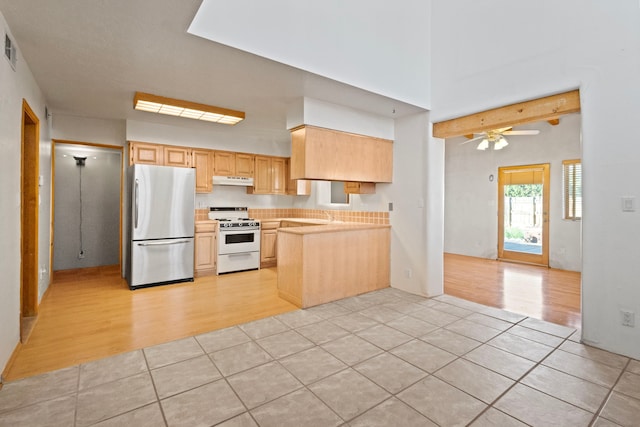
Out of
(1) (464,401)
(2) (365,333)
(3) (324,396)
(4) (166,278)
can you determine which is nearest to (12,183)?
(4) (166,278)

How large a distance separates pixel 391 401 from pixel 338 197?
4.38 meters

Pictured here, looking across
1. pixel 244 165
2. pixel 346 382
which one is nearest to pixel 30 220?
pixel 244 165

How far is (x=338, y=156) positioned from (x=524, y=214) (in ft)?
15.8

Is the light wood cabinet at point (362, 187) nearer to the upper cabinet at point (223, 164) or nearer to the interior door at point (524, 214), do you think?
the upper cabinet at point (223, 164)

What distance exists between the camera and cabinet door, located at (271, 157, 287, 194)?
22.0 feet

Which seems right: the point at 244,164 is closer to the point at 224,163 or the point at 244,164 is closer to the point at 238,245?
the point at 224,163

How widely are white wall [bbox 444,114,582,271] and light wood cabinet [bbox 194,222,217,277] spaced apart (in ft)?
18.6

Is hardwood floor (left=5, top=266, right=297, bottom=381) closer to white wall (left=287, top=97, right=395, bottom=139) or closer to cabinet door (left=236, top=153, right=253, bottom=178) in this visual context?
cabinet door (left=236, top=153, right=253, bottom=178)

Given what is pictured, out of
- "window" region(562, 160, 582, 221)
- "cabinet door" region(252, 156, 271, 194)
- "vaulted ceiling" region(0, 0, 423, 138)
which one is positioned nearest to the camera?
"vaulted ceiling" region(0, 0, 423, 138)

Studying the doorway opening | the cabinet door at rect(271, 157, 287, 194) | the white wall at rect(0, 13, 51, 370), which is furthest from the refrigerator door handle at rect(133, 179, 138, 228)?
the cabinet door at rect(271, 157, 287, 194)

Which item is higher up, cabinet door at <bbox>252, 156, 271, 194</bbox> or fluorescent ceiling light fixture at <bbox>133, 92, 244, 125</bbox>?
fluorescent ceiling light fixture at <bbox>133, 92, 244, 125</bbox>

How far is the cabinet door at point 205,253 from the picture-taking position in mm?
5359

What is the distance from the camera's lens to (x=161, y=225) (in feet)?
15.9

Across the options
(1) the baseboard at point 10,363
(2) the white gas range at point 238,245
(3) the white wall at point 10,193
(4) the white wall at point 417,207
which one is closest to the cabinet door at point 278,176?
(2) the white gas range at point 238,245
